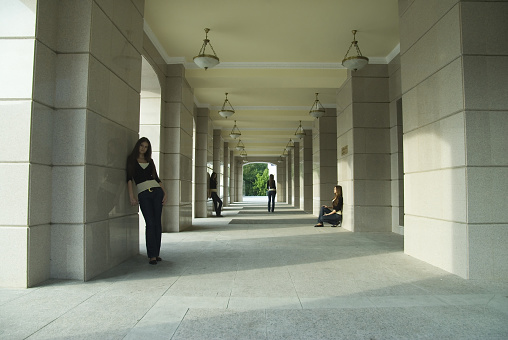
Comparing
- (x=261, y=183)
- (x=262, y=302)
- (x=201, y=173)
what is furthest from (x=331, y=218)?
(x=261, y=183)

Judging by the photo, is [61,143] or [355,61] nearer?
[61,143]

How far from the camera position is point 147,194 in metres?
5.55

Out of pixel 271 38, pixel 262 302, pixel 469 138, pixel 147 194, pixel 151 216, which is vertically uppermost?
pixel 271 38

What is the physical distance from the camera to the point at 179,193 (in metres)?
9.98

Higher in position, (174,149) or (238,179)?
(174,149)

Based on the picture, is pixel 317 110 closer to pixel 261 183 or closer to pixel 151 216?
pixel 151 216

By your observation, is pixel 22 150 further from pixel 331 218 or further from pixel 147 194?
pixel 331 218

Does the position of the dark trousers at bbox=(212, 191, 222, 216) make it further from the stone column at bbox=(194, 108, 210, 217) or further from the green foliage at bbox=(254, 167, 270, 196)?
the green foliage at bbox=(254, 167, 270, 196)

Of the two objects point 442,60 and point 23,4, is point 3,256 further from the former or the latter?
point 442,60

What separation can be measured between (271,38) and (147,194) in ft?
17.1

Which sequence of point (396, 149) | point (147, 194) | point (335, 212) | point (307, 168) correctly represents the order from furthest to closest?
1. point (307, 168)
2. point (335, 212)
3. point (396, 149)
4. point (147, 194)

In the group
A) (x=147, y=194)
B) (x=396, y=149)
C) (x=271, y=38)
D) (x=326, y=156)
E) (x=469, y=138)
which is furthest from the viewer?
(x=326, y=156)

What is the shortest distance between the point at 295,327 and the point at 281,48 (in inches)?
307

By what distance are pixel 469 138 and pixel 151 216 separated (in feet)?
15.2
